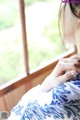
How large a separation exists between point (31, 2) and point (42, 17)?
0.54 ft

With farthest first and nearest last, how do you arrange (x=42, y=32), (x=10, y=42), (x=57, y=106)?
(x=42, y=32) < (x=10, y=42) < (x=57, y=106)

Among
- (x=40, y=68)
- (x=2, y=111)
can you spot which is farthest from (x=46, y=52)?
(x=2, y=111)

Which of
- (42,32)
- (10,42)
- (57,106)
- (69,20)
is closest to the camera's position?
(57,106)

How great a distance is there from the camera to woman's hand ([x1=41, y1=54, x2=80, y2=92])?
3.17 feet

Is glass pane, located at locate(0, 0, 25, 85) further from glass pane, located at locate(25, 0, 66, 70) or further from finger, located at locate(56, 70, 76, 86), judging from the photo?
finger, located at locate(56, 70, 76, 86)

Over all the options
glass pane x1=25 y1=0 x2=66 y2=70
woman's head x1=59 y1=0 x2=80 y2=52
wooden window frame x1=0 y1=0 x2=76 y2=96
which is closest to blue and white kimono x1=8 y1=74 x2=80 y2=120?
woman's head x1=59 y1=0 x2=80 y2=52

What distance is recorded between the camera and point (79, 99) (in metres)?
0.86

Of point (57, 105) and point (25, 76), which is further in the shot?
point (25, 76)

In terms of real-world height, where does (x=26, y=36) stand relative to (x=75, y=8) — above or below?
below

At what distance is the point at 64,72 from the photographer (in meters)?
1.05

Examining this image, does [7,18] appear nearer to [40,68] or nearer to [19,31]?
[19,31]

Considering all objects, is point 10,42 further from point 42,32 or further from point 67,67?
point 67,67

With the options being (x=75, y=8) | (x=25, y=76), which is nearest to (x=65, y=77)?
(x=75, y=8)

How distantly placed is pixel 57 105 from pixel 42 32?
0.79m
